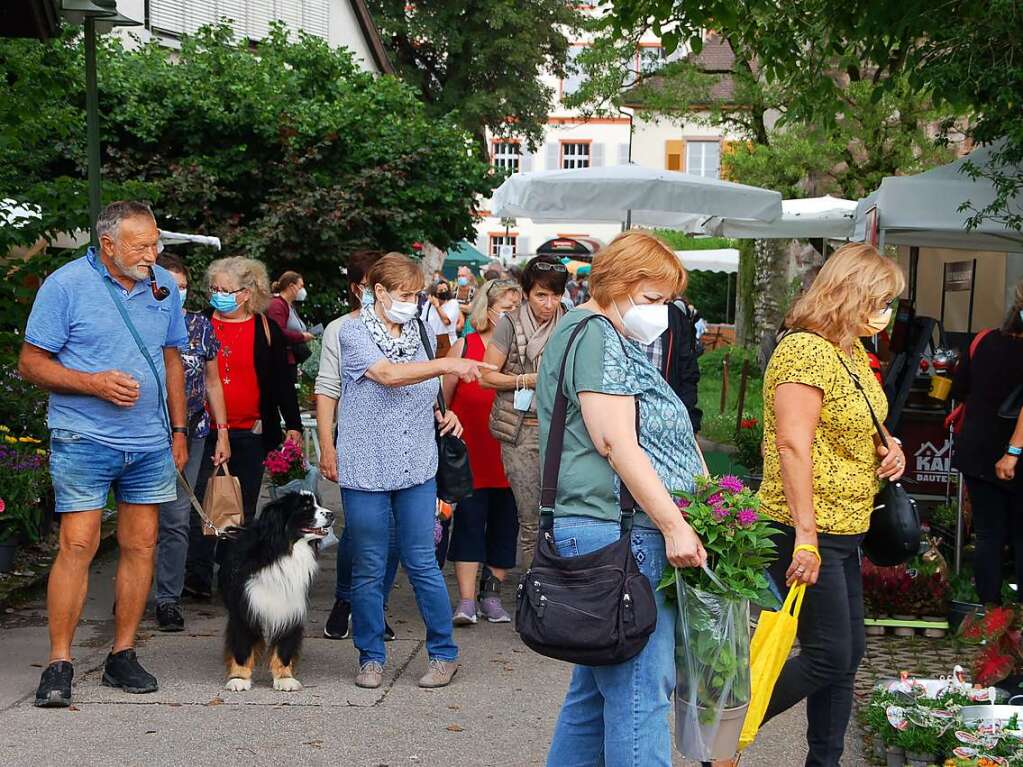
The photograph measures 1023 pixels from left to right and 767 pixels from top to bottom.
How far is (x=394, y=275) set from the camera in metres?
6.10

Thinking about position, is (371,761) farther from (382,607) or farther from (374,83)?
(374,83)

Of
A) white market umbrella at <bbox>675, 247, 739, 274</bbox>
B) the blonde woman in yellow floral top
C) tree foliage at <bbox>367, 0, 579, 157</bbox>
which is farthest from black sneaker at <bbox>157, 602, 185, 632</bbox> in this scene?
white market umbrella at <bbox>675, 247, 739, 274</bbox>

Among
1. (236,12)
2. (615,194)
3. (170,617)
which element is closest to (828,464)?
(170,617)

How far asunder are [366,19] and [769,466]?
1021 inches

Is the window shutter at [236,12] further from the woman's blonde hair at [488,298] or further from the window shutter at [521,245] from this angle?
the window shutter at [521,245]

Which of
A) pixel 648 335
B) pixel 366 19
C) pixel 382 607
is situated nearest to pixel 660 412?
pixel 648 335

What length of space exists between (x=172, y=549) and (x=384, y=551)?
1807mm

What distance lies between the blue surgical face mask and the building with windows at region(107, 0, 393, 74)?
13913 millimetres

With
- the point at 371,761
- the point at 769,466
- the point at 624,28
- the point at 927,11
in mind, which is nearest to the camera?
the point at 769,466

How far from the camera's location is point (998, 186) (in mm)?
8227

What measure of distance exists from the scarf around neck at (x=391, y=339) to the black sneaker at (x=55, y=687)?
1.85 m

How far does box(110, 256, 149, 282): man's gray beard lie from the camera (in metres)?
5.75

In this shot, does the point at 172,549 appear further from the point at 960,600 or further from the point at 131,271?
the point at 960,600

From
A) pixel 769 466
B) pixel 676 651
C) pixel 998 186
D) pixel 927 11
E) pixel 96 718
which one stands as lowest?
Answer: pixel 96 718
